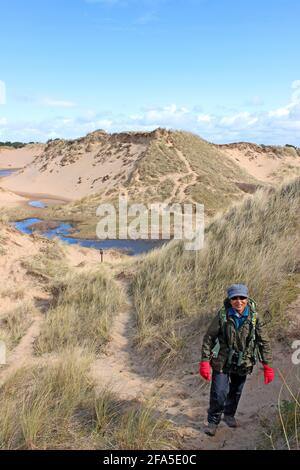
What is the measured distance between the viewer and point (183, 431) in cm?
436

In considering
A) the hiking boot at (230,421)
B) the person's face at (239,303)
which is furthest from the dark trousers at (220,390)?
the person's face at (239,303)

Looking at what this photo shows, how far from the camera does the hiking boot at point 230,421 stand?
4.38 m

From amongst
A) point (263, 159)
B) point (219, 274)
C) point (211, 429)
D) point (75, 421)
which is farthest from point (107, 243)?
point (263, 159)

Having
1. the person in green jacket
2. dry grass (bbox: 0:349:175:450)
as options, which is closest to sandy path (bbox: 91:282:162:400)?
dry grass (bbox: 0:349:175:450)

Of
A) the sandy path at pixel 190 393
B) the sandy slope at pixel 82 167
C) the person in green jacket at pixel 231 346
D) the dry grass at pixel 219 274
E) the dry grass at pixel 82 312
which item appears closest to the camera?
the person in green jacket at pixel 231 346

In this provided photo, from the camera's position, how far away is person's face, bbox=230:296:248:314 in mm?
4082

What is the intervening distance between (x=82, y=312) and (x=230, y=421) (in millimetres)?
4259

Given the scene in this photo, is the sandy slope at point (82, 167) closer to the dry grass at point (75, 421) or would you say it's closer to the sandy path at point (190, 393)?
the sandy path at point (190, 393)

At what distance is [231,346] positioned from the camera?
13.7 ft

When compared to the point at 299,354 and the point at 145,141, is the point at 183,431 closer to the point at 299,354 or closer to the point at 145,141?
the point at 299,354

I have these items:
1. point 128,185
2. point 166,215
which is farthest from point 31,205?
point 166,215

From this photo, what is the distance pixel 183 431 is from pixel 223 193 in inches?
1105

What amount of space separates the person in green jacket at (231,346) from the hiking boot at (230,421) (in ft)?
0.52

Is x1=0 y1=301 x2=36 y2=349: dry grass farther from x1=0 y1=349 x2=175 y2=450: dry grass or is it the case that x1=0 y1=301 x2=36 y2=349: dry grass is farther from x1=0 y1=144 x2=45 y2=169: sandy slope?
x1=0 y1=144 x2=45 y2=169: sandy slope
